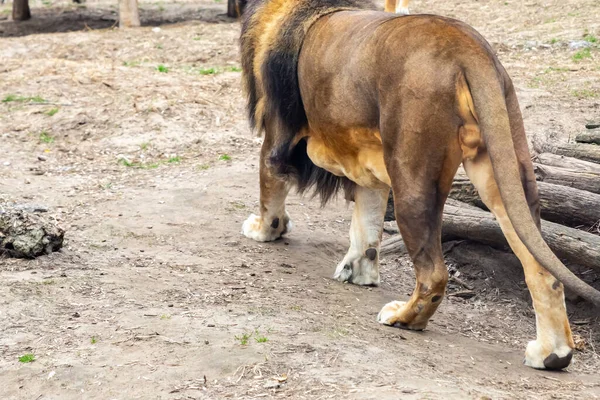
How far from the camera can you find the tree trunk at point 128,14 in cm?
1538

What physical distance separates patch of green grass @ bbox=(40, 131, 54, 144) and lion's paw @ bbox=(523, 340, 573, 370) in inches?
252

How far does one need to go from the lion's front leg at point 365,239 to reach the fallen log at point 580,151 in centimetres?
188

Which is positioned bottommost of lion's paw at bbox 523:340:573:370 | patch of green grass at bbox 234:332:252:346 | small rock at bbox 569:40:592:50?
small rock at bbox 569:40:592:50

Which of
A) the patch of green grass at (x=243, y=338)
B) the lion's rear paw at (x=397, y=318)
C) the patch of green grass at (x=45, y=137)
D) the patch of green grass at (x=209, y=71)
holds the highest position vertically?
the patch of green grass at (x=243, y=338)

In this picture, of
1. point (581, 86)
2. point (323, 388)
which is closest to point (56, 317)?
point (323, 388)

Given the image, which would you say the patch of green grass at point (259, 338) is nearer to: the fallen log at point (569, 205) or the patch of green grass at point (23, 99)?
the fallen log at point (569, 205)

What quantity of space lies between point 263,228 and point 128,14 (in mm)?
9656

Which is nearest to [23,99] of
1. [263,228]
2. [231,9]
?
[263,228]

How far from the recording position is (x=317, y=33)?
5516 millimetres

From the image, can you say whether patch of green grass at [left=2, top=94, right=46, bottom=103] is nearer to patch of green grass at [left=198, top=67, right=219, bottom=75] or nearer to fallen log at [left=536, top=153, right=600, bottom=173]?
patch of green grass at [left=198, top=67, right=219, bottom=75]

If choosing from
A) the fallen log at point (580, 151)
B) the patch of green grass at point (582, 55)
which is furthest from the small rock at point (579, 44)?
the fallen log at point (580, 151)

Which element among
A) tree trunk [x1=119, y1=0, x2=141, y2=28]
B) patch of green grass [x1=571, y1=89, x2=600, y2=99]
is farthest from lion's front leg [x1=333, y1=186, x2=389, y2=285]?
tree trunk [x1=119, y1=0, x2=141, y2=28]

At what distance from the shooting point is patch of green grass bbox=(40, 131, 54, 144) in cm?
952

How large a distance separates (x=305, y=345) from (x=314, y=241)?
8.78 feet
